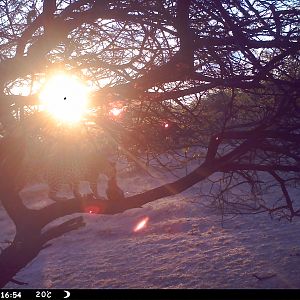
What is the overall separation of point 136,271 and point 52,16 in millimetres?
8506

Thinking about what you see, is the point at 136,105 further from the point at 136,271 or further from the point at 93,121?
the point at 136,271

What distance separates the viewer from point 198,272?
11.0 meters

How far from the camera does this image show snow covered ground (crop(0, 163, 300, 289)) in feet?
34.6

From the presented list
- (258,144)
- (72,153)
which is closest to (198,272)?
(72,153)

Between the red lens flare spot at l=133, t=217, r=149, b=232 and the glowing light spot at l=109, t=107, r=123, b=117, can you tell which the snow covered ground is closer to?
the red lens flare spot at l=133, t=217, r=149, b=232

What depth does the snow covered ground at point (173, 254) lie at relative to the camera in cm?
1055

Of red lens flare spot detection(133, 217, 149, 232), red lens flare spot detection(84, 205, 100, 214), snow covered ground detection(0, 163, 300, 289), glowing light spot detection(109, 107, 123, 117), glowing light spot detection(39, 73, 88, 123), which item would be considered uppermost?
glowing light spot detection(39, 73, 88, 123)

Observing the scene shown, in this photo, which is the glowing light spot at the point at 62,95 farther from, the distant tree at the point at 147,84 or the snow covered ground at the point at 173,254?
the snow covered ground at the point at 173,254

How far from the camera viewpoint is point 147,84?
4.00 metres

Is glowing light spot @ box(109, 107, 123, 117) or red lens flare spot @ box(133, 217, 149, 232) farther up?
glowing light spot @ box(109, 107, 123, 117)

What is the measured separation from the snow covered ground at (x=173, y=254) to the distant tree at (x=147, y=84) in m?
4.44

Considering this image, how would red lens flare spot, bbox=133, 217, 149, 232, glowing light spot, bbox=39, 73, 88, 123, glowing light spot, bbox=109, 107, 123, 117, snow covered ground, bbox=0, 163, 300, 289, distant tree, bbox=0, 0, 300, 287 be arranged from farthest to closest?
red lens flare spot, bbox=133, 217, 149, 232, snow covered ground, bbox=0, 163, 300, 289, glowing light spot, bbox=109, 107, 123, 117, glowing light spot, bbox=39, 73, 88, 123, distant tree, bbox=0, 0, 300, 287

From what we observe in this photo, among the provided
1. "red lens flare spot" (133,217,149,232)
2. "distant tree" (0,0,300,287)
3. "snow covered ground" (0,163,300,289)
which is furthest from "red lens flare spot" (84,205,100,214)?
"red lens flare spot" (133,217,149,232)

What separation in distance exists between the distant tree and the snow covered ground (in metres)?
4.44
